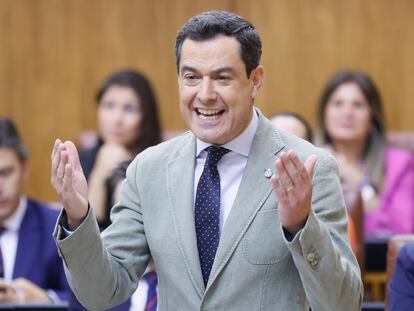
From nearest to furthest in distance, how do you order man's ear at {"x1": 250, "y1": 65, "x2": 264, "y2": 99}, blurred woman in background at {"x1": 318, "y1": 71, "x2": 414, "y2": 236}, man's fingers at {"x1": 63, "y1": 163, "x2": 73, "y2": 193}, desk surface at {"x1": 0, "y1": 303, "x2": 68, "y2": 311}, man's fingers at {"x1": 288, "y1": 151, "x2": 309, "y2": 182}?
man's fingers at {"x1": 288, "y1": 151, "x2": 309, "y2": 182} → man's fingers at {"x1": 63, "y1": 163, "x2": 73, "y2": 193} → man's ear at {"x1": 250, "y1": 65, "x2": 264, "y2": 99} → desk surface at {"x1": 0, "y1": 303, "x2": 68, "y2": 311} → blurred woman in background at {"x1": 318, "y1": 71, "x2": 414, "y2": 236}

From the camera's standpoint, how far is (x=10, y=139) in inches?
151

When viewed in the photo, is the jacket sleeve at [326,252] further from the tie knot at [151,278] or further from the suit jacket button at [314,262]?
the tie knot at [151,278]

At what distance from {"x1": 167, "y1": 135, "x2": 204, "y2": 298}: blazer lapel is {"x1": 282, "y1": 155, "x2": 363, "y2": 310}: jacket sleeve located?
0.22 metres

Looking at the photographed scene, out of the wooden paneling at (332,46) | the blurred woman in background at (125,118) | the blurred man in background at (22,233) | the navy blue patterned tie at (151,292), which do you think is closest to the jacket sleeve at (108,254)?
the navy blue patterned tie at (151,292)

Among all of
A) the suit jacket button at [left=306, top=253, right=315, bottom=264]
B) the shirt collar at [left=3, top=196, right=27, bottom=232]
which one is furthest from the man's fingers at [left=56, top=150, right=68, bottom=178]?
the shirt collar at [left=3, top=196, right=27, bottom=232]

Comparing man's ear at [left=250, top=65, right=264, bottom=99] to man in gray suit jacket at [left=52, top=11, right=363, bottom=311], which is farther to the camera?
man's ear at [left=250, top=65, right=264, bottom=99]

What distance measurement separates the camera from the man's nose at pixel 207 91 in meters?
1.99

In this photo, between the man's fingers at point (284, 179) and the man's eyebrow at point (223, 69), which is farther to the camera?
the man's eyebrow at point (223, 69)

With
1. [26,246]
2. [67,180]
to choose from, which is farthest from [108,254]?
[26,246]

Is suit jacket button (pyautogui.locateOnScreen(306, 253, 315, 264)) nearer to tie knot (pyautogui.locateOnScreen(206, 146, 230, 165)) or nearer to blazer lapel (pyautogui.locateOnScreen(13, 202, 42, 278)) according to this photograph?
tie knot (pyautogui.locateOnScreen(206, 146, 230, 165))

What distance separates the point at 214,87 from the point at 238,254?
12.6 inches

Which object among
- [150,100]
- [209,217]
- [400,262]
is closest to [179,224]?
[209,217]

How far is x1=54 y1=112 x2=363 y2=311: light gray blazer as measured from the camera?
6.28 ft

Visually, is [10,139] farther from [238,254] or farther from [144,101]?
[238,254]
